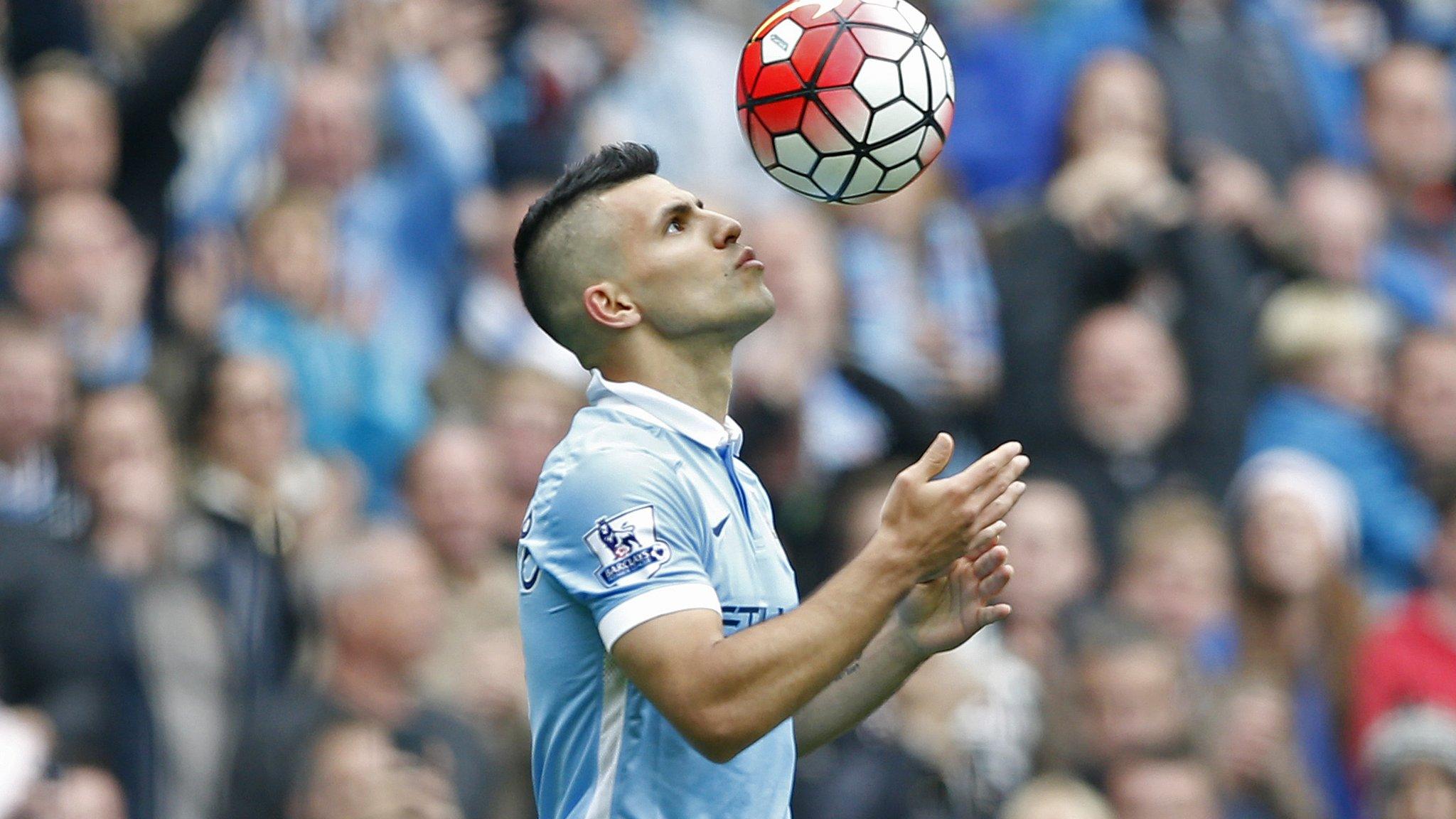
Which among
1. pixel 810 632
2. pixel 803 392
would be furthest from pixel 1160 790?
pixel 810 632

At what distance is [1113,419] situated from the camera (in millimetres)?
9086

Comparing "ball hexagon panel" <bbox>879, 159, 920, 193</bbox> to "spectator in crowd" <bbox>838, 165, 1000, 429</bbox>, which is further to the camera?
"spectator in crowd" <bbox>838, 165, 1000, 429</bbox>

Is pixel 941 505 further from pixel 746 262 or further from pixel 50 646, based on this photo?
pixel 50 646

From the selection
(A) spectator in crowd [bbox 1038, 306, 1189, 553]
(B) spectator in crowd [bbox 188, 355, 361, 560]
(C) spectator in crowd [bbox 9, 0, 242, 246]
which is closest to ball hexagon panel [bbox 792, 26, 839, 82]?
(B) spectator in crowd [bbox 188, 355, 361, 560]

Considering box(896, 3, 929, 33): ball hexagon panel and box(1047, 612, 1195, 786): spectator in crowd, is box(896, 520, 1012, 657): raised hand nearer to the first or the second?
box(896, 3, 929, 33): ball hexagon panel

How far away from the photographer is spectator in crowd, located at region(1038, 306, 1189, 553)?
9.01m

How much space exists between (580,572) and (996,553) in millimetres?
844

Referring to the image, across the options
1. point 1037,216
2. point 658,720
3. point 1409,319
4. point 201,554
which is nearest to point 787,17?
point 658,720

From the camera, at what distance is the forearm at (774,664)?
3770 millimetres

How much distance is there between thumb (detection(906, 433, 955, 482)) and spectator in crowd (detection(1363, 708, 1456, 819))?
16.2 feet

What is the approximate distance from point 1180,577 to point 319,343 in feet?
11.7

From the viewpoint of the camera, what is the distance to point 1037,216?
9602mm

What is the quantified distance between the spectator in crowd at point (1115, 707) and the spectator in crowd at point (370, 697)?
2153 millimetres

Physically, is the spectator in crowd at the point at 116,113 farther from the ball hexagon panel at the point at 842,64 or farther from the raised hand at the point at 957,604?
the raised hand at the point at 957,604
